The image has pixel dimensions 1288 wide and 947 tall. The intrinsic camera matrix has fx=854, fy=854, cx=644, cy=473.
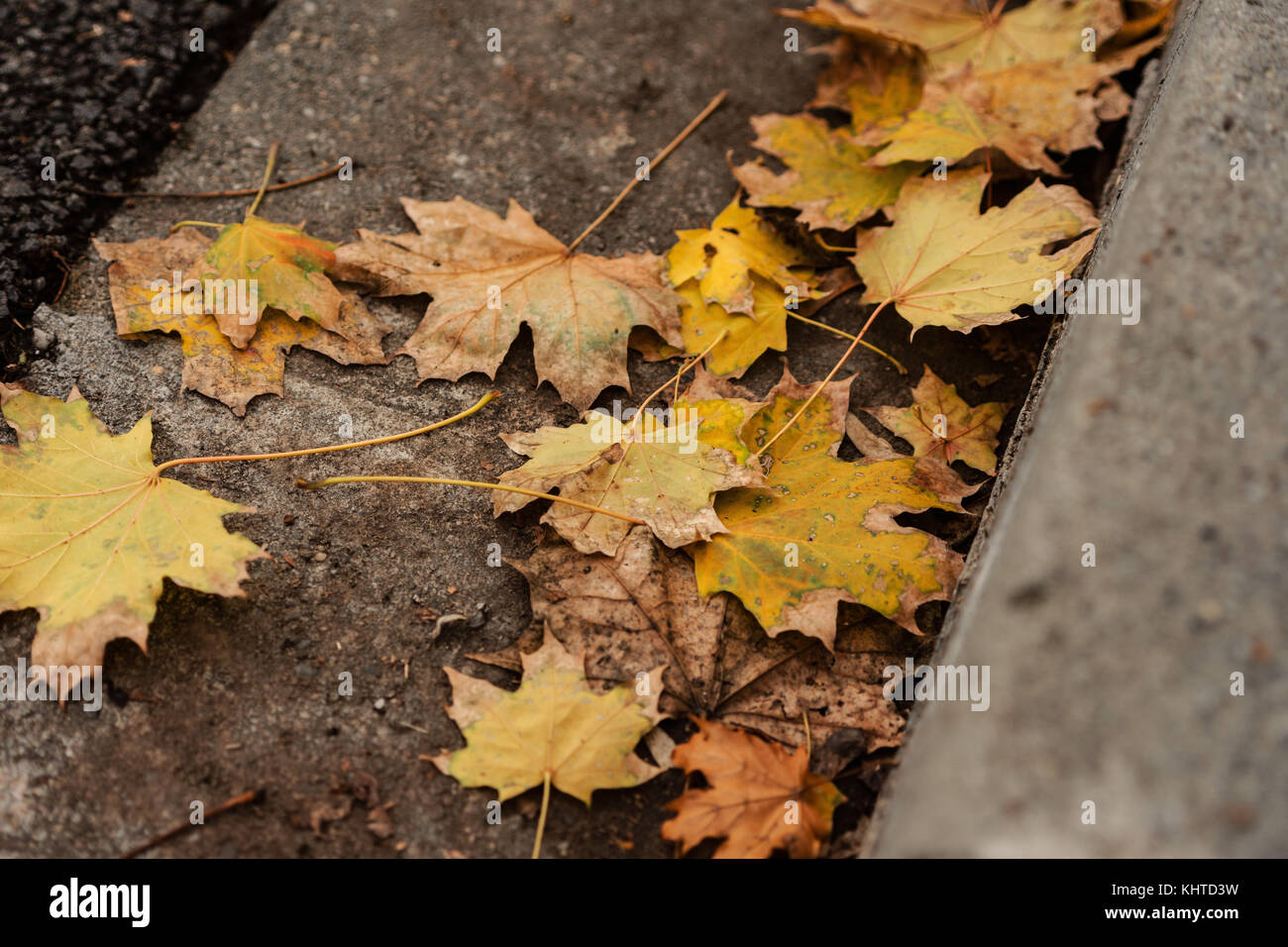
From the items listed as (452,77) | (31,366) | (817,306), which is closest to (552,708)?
(817,306)

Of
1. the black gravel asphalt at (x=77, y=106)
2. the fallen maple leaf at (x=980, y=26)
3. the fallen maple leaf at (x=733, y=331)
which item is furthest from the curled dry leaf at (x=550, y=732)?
the fallen maple leaf at (x=980, y=26)

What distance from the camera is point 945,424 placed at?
2029 mm

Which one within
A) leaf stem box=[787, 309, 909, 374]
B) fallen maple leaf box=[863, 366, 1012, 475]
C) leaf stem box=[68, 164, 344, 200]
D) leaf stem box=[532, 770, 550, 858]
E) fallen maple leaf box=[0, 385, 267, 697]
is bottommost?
leaf stem box=[532, 770, 550, 858]

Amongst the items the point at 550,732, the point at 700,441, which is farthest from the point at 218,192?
the point at 550,732

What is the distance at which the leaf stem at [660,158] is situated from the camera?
7.78ft

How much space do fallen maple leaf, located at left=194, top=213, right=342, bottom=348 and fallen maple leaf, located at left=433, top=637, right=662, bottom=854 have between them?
995 millimetres

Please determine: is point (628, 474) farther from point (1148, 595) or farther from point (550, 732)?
point (1148, 595)

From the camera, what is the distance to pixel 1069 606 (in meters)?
1.03

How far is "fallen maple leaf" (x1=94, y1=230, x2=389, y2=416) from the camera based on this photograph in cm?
200

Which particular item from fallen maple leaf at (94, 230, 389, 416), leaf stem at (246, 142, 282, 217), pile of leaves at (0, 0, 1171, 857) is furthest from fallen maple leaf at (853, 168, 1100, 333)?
leaf stem at (246, 142, 282, 217)

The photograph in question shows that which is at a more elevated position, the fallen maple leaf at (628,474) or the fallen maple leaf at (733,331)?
the fallen maple leaf at (733,331)

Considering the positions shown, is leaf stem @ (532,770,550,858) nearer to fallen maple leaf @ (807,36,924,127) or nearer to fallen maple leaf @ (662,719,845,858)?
fallen maple leaf @ (662,719,845,858)

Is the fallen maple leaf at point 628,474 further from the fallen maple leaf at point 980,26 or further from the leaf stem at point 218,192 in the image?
the fallen maple leaf at point 980,26

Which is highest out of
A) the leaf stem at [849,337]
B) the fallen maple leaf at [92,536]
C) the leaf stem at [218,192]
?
the leaf stem at [218,192]
